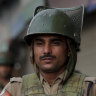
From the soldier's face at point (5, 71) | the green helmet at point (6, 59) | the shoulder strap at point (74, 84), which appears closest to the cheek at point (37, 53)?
the shoulder strap at point (74, 84)

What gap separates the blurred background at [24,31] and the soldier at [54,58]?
5.68m

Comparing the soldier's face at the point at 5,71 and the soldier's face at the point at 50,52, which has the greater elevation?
the soldier's face at the point at 50,52

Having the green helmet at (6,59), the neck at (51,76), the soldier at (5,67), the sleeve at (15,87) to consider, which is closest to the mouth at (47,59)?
the neck at (51,76)

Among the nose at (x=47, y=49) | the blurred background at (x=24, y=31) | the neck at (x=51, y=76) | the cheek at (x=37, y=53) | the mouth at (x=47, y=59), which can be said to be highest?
the nose at (x=47, y=49)

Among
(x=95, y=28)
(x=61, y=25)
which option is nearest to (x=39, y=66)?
(x=61, y=25)

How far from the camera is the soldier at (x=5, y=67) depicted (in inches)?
390

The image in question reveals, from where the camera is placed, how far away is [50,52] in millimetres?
4945

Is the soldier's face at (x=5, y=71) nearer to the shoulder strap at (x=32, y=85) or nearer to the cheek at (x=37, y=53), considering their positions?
the shoulder strap at (x=32, y=85)

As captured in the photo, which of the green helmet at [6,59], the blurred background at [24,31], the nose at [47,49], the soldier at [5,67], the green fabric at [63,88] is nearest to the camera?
the nose at [47,49]

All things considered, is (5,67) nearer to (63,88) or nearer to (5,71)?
(5,71)

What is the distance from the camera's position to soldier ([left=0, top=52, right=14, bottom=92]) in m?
9.90

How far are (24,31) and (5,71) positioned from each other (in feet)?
29.3

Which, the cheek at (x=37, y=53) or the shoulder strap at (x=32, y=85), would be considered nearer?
the cheek at (x=37, y=53)

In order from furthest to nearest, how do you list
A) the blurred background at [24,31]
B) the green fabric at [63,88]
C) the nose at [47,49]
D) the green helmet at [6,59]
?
the blurred background at [24,31], the green helmet at [6,59], the green fabric at [63,88], the nose at [47,49]
